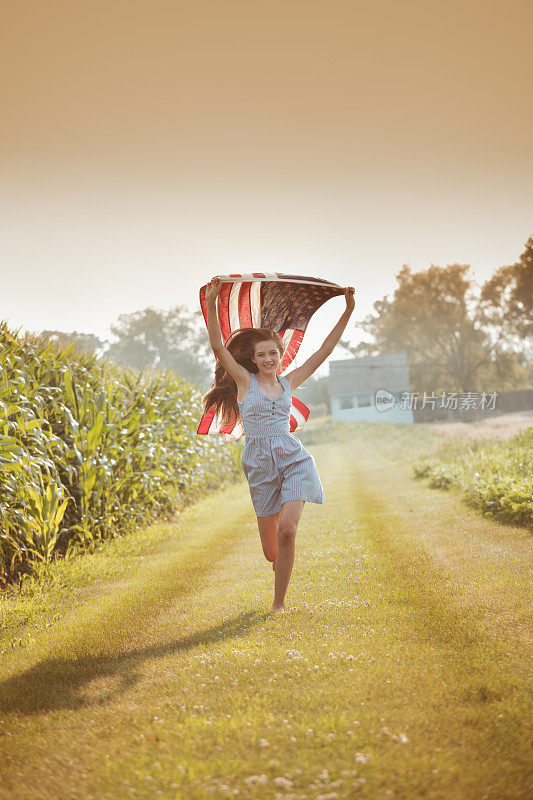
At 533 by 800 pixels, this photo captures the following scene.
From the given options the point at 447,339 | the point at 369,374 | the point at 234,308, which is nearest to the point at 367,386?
the point at 369,374

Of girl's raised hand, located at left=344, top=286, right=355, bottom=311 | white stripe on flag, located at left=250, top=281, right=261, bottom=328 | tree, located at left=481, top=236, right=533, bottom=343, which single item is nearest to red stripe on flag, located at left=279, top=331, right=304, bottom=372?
white stripe on flag, located at left=250, top=281, right=261, bottom=328

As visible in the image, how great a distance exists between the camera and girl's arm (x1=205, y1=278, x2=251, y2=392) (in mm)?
4953

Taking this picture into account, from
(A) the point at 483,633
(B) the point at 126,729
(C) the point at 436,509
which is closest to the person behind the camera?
(B) the point at 126,729

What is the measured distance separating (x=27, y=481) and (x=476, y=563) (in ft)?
14.3

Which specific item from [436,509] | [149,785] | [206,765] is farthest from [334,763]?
[436,509]

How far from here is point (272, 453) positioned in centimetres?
488

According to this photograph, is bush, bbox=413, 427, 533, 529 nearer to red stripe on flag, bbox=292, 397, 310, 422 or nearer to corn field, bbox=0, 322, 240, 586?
red stripe on flag, bbox=292, 397, 310, 422

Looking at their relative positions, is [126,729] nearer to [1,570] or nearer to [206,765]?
[206,765]

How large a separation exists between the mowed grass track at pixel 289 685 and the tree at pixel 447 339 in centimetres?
3331

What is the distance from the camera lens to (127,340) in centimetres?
→ 6831

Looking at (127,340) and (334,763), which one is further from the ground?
(127,340)

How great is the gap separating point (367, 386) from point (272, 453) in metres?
35.7

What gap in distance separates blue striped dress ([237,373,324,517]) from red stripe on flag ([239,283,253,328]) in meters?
1.12

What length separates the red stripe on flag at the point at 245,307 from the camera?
5.96m
